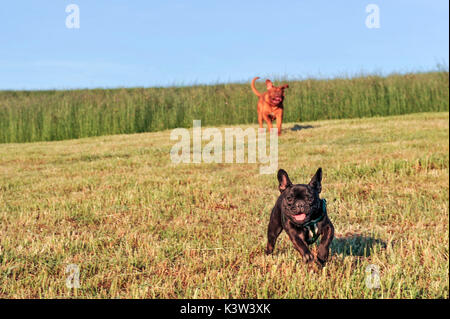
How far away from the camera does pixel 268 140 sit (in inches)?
457

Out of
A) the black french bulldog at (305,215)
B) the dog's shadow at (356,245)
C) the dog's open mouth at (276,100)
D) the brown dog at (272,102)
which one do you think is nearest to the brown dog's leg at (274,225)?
the black french bulldog at (305,215)

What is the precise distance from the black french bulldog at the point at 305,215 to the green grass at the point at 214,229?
26 centimetres

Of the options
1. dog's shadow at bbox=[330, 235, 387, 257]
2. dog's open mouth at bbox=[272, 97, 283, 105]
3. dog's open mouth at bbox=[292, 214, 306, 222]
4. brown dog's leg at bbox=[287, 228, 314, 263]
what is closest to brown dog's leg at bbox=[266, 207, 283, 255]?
brown dog's leg at bbox=[287, 228, 314, 263]

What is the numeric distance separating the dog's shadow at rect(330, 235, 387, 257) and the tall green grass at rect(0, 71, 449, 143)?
14.4 m

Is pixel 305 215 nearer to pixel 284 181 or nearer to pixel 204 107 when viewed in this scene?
pixel 284 181

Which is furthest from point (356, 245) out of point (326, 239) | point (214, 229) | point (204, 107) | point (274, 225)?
point (204, 107)

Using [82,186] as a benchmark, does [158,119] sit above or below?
above

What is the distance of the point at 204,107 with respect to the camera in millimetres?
18609

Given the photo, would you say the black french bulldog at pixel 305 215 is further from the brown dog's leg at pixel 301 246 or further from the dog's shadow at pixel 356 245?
the dog's shadow at pixel 356 245

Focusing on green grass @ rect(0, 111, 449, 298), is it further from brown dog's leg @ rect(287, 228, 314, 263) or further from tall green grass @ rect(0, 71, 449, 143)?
tall green grass @ rect(0, 71, 449, 143)

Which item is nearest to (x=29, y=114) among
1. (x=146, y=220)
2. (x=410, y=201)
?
(x=146, y=220)

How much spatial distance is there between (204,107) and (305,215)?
16278 mm
